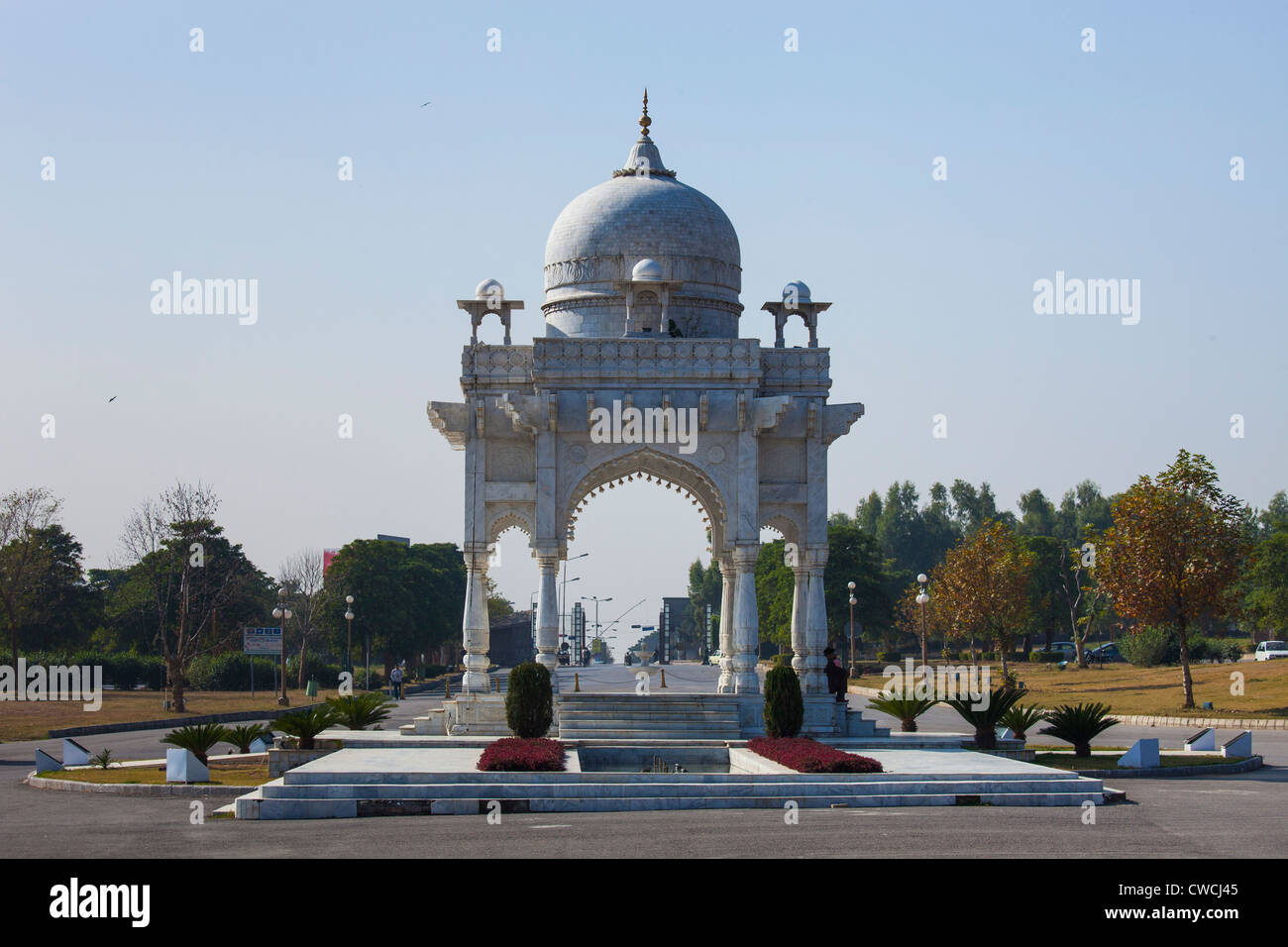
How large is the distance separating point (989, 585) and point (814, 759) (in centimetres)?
4557

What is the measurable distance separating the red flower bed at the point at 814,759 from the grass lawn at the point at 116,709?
21.0 meters

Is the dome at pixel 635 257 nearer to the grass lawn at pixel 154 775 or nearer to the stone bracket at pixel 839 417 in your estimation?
the stone bracket at pixel 839 417

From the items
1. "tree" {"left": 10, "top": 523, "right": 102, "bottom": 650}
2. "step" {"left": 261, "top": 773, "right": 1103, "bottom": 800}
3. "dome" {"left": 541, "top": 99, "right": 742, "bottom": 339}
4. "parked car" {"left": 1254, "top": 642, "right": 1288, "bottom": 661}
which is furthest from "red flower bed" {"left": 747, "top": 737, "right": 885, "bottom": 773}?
"parked car" {"left": 1254, "top": 642, "right": 1288, "bottom": 661}

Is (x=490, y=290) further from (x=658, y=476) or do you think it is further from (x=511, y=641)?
(x=511, y=641)

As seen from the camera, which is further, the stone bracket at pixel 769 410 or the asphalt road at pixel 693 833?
the stone bracket at pixel 769 410

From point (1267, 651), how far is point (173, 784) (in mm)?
74202

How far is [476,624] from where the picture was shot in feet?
100

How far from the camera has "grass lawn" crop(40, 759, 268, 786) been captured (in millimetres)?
23672

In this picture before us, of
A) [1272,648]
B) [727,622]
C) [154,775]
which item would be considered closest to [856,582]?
[1272,648]

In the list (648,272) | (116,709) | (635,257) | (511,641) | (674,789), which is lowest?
(511,641)

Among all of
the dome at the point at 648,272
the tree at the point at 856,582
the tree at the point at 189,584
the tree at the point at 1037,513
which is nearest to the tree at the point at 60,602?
the tree at the point at 189,584

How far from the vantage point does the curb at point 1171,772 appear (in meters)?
24.9
